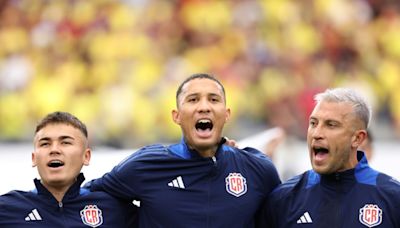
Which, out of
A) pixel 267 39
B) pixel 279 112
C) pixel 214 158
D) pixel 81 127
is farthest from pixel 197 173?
pixel 267 39

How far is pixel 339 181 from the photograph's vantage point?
14.0 ft

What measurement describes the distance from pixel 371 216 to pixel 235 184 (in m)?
0.65

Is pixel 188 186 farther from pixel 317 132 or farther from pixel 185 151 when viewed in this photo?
pixel 317 132

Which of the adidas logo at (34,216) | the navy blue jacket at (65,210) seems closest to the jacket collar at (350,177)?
the navy blue jacket at (65,210)

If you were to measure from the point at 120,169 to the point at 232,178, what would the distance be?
0.51m

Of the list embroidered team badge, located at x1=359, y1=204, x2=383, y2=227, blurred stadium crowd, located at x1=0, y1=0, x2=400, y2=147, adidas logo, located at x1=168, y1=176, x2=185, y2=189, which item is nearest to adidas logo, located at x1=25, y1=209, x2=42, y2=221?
adidas logo, located at x1=168, y1=176, x2=185, y2=189

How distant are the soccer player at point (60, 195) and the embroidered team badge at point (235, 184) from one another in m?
0.47

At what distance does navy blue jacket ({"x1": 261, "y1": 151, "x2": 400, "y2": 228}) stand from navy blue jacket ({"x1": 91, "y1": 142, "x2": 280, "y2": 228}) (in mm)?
141

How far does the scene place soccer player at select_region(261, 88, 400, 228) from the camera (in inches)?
163

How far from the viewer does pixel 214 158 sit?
4.45 metres

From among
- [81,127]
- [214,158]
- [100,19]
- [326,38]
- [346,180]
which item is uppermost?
[100,19]

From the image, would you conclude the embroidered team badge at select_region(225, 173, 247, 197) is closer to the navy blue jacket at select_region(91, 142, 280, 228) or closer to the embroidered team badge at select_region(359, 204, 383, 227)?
the navy blue jacket at select_region(91, 142, 280, 228)

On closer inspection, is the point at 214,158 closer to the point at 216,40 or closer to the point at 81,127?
the point at 81,127

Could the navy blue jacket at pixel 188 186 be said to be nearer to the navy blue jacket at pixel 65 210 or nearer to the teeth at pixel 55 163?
the navy blue jacket at pixel 65 210
